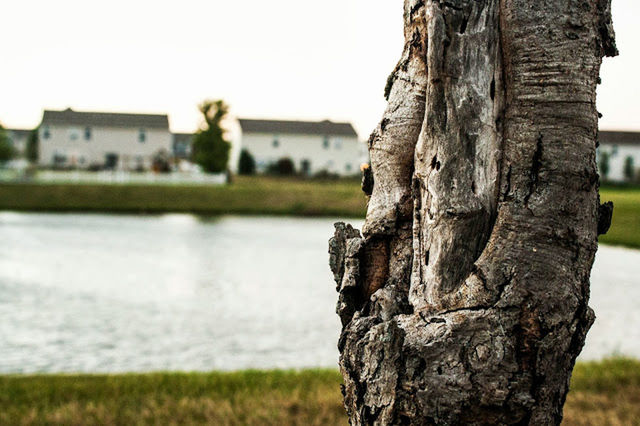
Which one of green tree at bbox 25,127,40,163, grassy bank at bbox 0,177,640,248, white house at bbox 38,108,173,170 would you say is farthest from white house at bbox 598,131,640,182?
green tree at bbox 25,127,40,163

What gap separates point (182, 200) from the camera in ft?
135

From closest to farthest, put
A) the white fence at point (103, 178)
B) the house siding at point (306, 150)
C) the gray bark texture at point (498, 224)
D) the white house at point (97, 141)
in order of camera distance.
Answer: the gray bark texture at point (498, 224), the white fence at point (103, 178), the white house at point (97, 141), the house siding at point (306, 150)

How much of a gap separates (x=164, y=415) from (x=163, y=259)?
519 inches

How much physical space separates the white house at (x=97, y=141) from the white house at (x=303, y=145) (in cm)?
932

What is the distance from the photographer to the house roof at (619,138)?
8369 cm

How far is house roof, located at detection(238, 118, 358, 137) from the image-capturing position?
72812mm

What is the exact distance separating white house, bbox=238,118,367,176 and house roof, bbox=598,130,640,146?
3309 cm

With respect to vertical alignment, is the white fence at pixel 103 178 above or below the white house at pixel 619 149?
below

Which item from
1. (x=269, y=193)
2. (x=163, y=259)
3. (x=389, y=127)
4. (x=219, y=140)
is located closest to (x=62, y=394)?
(x=389, y=127)

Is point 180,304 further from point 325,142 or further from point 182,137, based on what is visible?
point 182,137

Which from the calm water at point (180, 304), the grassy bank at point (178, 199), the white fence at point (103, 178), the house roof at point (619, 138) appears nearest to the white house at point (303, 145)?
the white fence at point (103, 178)

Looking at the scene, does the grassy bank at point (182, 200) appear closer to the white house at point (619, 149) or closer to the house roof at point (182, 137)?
the white house at point (619, 149)

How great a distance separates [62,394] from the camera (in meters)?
6.34

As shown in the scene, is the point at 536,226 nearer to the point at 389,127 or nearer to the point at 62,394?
the point at 389,127
